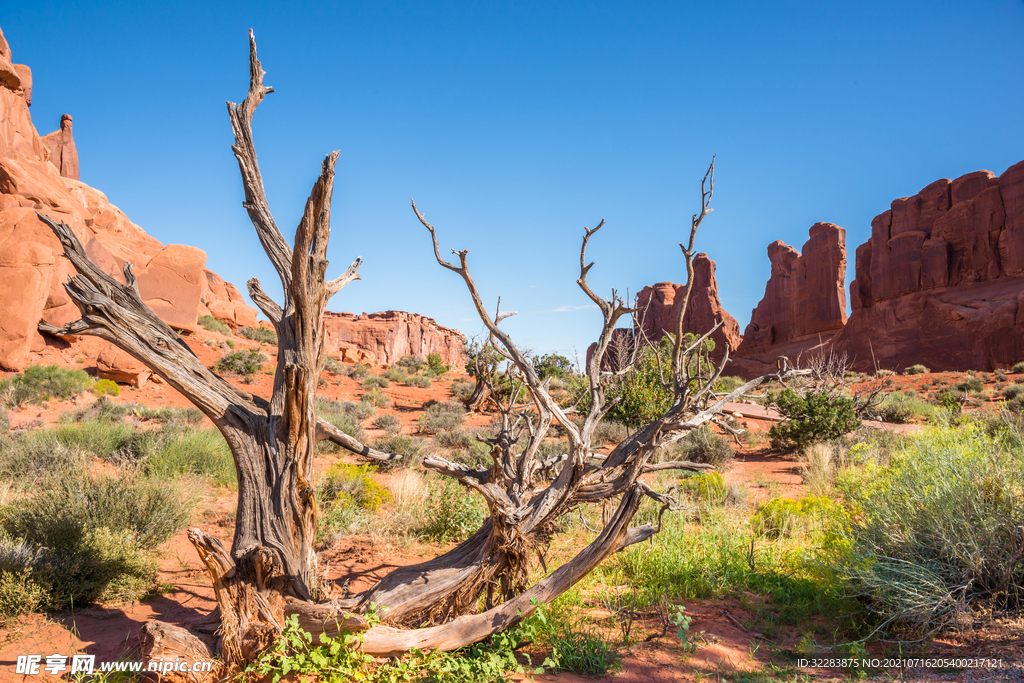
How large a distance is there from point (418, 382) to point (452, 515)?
1908 centimetres

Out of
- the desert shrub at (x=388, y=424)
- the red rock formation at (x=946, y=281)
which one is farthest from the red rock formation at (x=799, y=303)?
the desert shrub at (x=388, y=424)

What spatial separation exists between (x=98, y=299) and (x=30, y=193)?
2641 centimetres

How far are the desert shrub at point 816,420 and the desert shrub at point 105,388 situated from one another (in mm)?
18838

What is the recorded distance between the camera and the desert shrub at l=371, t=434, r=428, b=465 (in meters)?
9.48

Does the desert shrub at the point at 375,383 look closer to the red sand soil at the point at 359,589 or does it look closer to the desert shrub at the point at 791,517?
the red sand soil at the point at 359,589

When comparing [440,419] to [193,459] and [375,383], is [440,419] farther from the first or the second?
[375,383]

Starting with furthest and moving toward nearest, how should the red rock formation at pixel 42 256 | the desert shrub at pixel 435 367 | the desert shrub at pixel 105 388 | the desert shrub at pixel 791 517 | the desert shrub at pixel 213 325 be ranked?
the desert shrub at pixel 435 367 < the desert shrub at pixel 213 325 < the red rock formation at pixel 42 256 < the desert shrub at pixel 105 388 < the desert shrub at pixel 791 517

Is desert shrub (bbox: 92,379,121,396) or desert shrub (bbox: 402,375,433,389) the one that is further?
desert shrub (bbox: 402,375,433,389)

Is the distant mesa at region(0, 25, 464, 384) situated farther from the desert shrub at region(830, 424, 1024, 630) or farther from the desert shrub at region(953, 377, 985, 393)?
the desert shrub at region(953, 377, 985, 393)

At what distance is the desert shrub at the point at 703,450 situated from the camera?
35.1 ft

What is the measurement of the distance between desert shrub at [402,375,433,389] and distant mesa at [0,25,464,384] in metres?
8.11

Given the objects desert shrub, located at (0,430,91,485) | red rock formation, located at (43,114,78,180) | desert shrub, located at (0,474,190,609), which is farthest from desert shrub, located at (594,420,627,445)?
red rock formation, located at (43,114,78,180)

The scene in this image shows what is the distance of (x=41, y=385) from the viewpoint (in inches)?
551

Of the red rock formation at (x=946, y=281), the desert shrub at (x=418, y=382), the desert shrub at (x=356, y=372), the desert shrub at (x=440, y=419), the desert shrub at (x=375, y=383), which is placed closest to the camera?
the desert shrub at (x=440, y=419)
